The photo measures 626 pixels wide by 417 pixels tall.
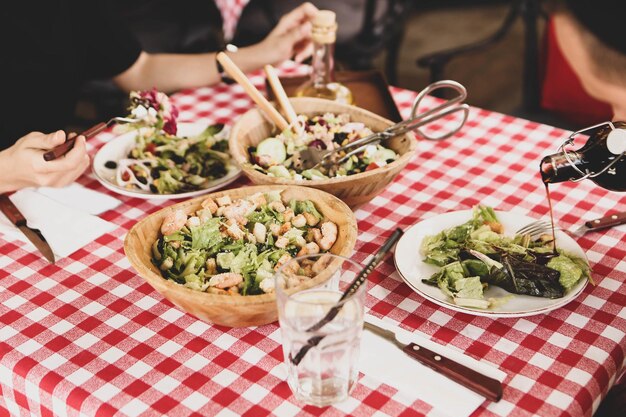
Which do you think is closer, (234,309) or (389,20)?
(234,309)

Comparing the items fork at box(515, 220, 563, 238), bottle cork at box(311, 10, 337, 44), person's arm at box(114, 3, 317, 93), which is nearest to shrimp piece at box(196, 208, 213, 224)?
fork at box(515, 220, 563, 238)

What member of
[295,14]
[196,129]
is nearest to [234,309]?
[196,129]

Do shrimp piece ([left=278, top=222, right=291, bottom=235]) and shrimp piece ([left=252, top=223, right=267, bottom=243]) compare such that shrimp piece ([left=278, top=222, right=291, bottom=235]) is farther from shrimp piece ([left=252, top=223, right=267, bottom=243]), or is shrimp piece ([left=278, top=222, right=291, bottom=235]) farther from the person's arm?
the person's arm

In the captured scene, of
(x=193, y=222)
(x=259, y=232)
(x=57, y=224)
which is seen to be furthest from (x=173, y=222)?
(x=57, y=224)

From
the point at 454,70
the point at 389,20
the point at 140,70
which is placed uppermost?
the point at 140,70

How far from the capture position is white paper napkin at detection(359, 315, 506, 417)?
3.52ft

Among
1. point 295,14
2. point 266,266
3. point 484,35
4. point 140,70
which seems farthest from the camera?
point 484,35

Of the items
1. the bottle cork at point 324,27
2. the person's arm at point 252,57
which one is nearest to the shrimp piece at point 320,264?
the bottle cork at point 324,27

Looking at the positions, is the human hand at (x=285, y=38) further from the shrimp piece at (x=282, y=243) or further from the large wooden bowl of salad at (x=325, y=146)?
the shrimp piece at (x=282, y=243)

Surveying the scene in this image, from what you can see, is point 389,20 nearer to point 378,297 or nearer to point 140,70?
point 140,70

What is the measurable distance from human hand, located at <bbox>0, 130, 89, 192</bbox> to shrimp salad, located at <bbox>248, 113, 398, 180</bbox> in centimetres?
39

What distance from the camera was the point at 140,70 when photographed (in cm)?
239

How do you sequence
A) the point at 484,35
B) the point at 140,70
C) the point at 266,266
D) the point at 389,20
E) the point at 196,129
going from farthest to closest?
the point at 484,35 → the point at 389,20 → the point at 140,70 → the point at 196,129 → the point at 266,266

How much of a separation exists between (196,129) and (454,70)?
351 cm
